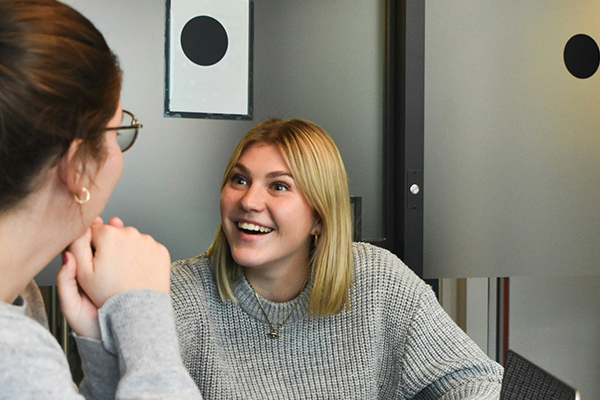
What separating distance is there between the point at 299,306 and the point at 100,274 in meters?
0.69

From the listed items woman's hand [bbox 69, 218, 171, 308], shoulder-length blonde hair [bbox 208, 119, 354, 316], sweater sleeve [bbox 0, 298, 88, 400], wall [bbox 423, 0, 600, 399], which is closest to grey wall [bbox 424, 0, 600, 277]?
wall [bbox 423, 0, 600, 399]

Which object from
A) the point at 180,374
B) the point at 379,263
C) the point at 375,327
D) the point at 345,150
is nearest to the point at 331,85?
the point at 345,150

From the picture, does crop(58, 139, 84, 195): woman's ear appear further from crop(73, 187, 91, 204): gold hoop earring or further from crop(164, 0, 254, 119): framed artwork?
crop(164, 0, 254, 119): framed artwork

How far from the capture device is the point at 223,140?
2.32 m

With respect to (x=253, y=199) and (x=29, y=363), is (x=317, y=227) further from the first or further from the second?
(x=29, y=363)

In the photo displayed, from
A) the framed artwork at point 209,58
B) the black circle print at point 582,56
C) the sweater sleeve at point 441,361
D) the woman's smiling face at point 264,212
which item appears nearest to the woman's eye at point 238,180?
the woman's smiling face at point 264,212

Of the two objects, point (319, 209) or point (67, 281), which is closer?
point (67, 281)

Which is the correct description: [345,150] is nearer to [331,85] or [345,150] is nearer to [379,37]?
[331,85]

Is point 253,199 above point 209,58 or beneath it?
beneath

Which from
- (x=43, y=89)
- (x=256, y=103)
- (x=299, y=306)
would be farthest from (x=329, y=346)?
(x=256, y=103)

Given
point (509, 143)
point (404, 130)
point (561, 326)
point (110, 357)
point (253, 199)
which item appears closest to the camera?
point (110, 357)

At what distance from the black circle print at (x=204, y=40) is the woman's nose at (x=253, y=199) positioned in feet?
3.15

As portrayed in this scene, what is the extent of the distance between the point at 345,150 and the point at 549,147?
0.87 meters

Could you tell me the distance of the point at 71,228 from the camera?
2.75ft
